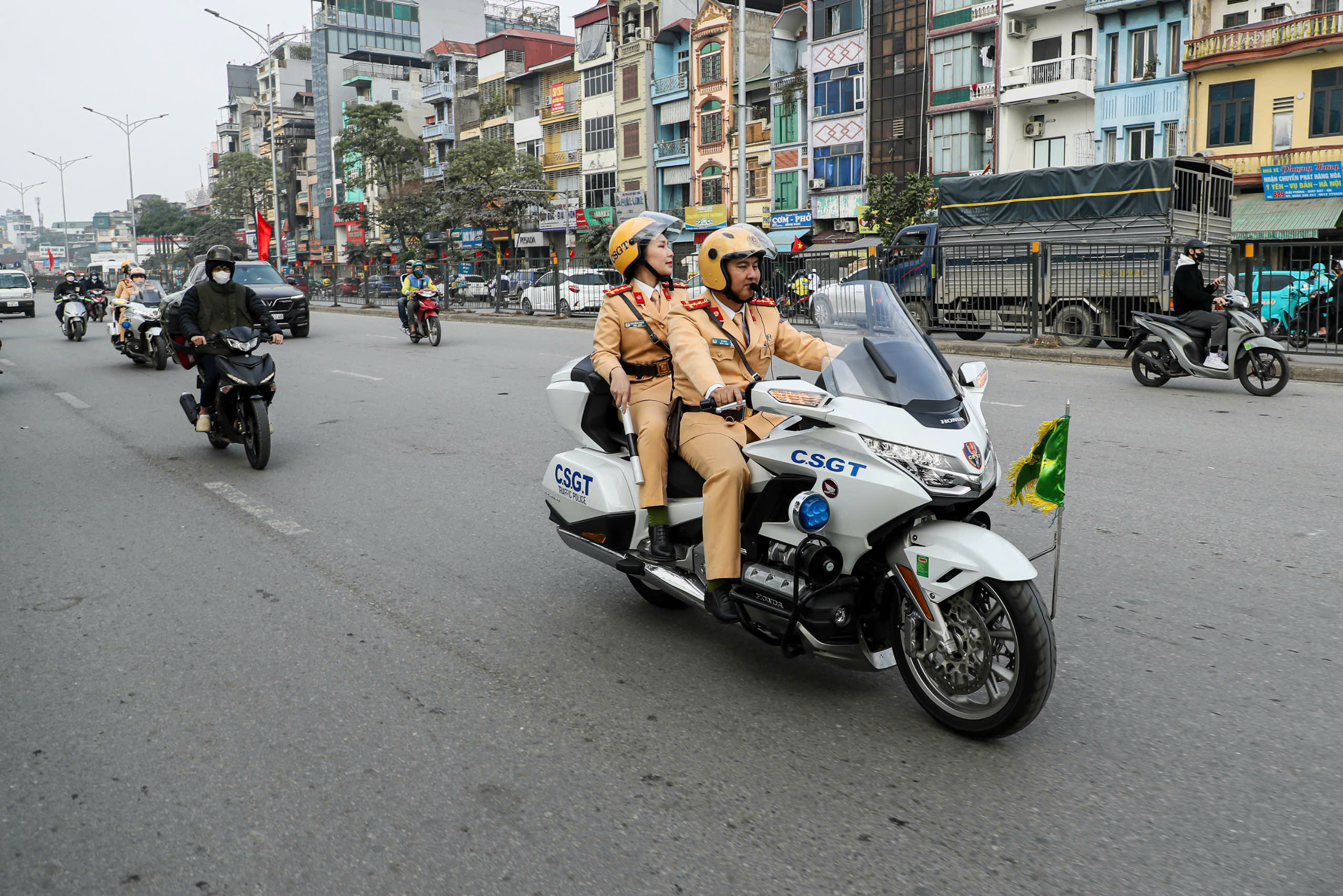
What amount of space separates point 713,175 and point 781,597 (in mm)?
47917

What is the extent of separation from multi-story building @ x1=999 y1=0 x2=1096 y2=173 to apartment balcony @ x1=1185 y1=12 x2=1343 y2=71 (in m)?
3.63

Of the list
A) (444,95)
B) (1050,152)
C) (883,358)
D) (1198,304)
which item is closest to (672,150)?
(1050,152)

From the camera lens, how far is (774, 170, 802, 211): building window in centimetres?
4638

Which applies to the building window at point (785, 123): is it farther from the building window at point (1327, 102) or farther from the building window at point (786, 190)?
the building window at point (1327, 102)

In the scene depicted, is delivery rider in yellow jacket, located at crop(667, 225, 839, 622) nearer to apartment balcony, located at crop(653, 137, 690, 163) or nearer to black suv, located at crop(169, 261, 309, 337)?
black suv, located at crop(169, 261, 309, 337)

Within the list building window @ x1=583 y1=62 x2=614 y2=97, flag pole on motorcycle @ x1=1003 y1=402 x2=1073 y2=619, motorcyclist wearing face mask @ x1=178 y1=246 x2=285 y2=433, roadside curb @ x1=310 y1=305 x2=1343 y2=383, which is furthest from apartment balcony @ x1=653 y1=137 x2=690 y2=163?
flag pole on motorcycle @ x1=1003 y1=402 x2=1073 y2=619

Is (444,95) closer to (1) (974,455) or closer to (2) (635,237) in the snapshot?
(2) (635,237)

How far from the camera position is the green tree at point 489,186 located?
51.5 meters

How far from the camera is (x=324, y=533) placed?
624 centimetres

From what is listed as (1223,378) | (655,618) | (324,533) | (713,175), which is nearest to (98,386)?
(324,533)

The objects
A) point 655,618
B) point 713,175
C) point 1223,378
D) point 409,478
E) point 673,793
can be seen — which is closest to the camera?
point 673,793

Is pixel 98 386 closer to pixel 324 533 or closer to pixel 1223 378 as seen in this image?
pixel 324 533

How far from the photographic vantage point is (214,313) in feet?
29.3

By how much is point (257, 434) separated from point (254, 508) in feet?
4.68
